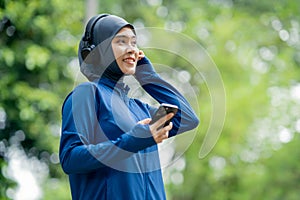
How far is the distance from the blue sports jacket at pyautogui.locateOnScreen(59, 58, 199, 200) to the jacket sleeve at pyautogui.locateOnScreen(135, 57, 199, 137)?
6.5 inches

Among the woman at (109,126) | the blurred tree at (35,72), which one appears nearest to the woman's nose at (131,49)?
the woman at (109,126)

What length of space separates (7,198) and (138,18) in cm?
1147

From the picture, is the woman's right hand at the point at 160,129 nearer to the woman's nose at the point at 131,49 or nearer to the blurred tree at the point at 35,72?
the woman's nose at the point at 131,49

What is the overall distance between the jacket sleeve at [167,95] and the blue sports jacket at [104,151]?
6.5 inches

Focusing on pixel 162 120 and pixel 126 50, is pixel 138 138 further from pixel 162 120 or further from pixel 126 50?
pixel 126 50

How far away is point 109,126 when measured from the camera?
2.99 metres

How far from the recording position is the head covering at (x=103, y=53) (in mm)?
3074

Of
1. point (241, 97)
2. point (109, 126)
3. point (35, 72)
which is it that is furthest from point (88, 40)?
point (241, 97)

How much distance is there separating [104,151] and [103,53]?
1.59 feet

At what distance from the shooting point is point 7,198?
604 centimetres

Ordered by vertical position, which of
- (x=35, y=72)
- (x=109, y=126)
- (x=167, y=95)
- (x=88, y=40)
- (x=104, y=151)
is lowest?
(x=104, y=151)

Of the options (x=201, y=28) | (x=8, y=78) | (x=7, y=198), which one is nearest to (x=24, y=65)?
(x=8, y=78)

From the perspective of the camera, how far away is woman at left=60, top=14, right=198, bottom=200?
2826 mm

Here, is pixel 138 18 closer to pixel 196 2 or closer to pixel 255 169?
pixel 196 2
